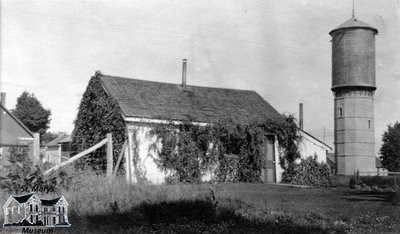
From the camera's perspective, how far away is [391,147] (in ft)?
189

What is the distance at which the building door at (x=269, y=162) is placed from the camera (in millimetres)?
20666

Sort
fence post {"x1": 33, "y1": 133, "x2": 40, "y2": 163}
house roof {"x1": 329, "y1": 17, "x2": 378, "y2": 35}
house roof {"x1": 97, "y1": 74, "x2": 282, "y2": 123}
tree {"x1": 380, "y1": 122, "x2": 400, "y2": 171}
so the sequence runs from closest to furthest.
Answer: fence post {"x1": 33, "y1": 133, "x2": 40, "y2": 163}, house roof {"x1": 97, "y1": 74, "x2": 282, "y2": 123}, house roof {"x1": 329, "y1": 17, "x2": 378, "y2": 35}, tree {"x1": 380, "y1": 122, "x2": 400, "y2": 171}

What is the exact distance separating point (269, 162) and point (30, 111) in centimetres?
4659

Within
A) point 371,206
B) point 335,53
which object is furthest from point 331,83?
point 371,206

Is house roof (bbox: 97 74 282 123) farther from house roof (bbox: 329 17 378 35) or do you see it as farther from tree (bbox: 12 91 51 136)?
tree (bbox: 12 91 51 136)

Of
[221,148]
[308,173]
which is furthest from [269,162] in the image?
[221,148]

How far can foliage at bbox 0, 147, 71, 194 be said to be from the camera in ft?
30.7

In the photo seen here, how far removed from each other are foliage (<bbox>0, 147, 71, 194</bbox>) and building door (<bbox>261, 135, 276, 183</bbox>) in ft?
41.2

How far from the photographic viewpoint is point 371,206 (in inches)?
425

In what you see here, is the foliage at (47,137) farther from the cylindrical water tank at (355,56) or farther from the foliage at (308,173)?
the foliage at (308,173)

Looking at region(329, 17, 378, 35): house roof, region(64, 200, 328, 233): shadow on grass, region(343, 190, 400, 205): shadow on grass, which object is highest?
region(329, 17, 378, 35): house roof

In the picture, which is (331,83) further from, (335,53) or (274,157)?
(274,157)

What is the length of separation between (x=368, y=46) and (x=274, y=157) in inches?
986

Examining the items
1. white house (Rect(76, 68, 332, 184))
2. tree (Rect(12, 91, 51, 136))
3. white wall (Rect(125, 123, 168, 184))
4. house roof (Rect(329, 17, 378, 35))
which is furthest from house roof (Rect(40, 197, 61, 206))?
tree (Rect(12, 91, 51, 136))
